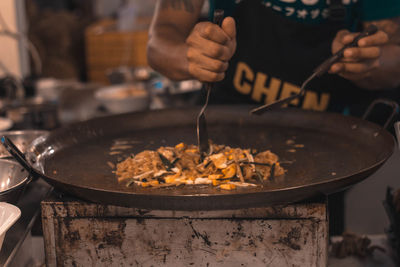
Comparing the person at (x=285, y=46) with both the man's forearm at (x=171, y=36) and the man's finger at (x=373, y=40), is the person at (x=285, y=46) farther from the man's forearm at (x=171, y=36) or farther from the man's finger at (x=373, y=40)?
the man's finger at (x=373, y=40)

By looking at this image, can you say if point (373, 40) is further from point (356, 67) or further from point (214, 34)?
point (214, 34)

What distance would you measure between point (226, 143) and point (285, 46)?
0.73 meters

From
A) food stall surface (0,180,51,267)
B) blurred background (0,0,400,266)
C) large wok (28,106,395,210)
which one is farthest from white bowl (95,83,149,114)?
food stall surface (0,180,51,267)

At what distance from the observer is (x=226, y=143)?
1729mm

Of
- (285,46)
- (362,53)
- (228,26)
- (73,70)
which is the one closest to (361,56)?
(362,53)

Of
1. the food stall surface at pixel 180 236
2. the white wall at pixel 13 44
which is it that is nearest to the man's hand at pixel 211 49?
the food stall surface at pixel 180 236

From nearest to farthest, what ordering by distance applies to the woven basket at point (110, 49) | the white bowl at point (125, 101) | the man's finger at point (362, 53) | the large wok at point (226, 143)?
the large wok at point (226, 143) → the man's finger at point (362, 53) → the white bowl at point (125, 101) → the woven basket at point (110, 49)

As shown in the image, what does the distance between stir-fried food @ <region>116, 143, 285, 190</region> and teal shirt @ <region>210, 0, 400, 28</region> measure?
36.1 inches

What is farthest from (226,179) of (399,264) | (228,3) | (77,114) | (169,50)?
(77,114)

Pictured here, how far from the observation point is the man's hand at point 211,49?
58.2 inches

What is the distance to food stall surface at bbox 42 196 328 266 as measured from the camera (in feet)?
3.91

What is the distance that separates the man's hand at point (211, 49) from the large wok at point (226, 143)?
0.95ft

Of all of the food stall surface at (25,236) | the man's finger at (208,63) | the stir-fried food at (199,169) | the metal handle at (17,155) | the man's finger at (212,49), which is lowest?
the food stall surface at (25,236)

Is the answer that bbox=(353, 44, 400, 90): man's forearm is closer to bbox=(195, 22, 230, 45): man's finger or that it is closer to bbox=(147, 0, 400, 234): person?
bbox=(147, 0, 400, 234): person
